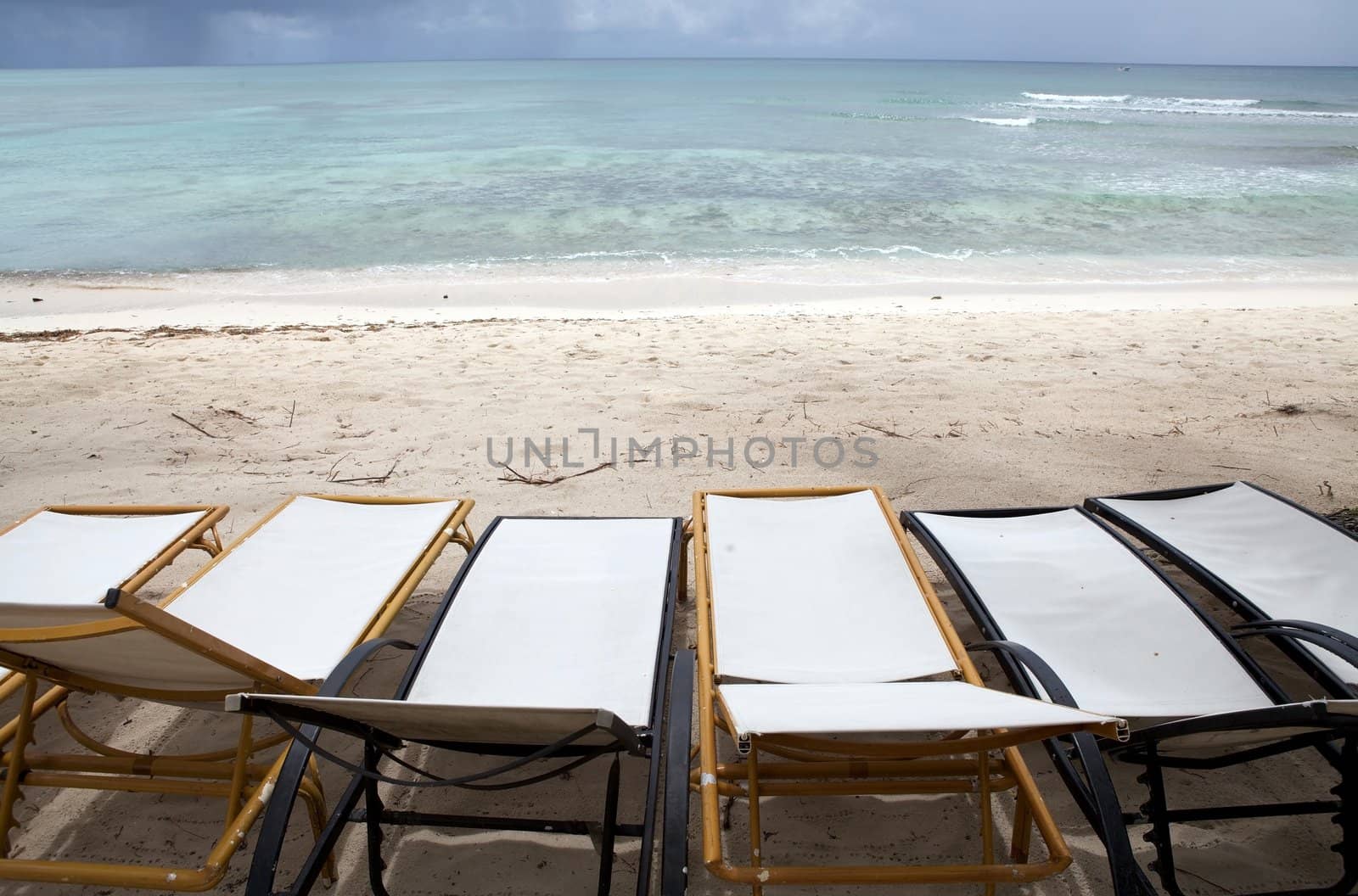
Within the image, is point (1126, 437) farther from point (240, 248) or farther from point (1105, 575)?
point (240, 248)

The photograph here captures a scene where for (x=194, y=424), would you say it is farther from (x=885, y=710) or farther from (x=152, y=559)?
(x=885, y=710)

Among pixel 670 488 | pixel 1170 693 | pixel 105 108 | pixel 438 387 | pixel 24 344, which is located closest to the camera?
pixel 1170 693

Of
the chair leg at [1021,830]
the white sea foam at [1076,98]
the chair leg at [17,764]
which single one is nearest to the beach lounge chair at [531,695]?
the chair leg at [17,764]

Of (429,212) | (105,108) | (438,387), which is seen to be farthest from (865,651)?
(105,108)

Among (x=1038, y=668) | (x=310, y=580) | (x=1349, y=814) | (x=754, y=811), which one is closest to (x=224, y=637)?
(x=310, y=580)

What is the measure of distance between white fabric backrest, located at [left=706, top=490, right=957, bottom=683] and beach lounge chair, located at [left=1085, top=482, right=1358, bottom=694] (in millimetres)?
915

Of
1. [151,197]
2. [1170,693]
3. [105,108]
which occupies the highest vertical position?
[105,108]

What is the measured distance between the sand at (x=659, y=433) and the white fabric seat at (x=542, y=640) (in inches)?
13.4

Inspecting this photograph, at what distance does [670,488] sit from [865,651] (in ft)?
6.11

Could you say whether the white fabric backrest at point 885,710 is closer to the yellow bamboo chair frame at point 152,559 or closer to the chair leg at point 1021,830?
the chair leg at point 1021,830

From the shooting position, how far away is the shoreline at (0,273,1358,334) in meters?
Answer: 8.16

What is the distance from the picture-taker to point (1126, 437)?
4.43m

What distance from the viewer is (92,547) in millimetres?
2859

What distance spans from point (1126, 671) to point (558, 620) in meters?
1.63
